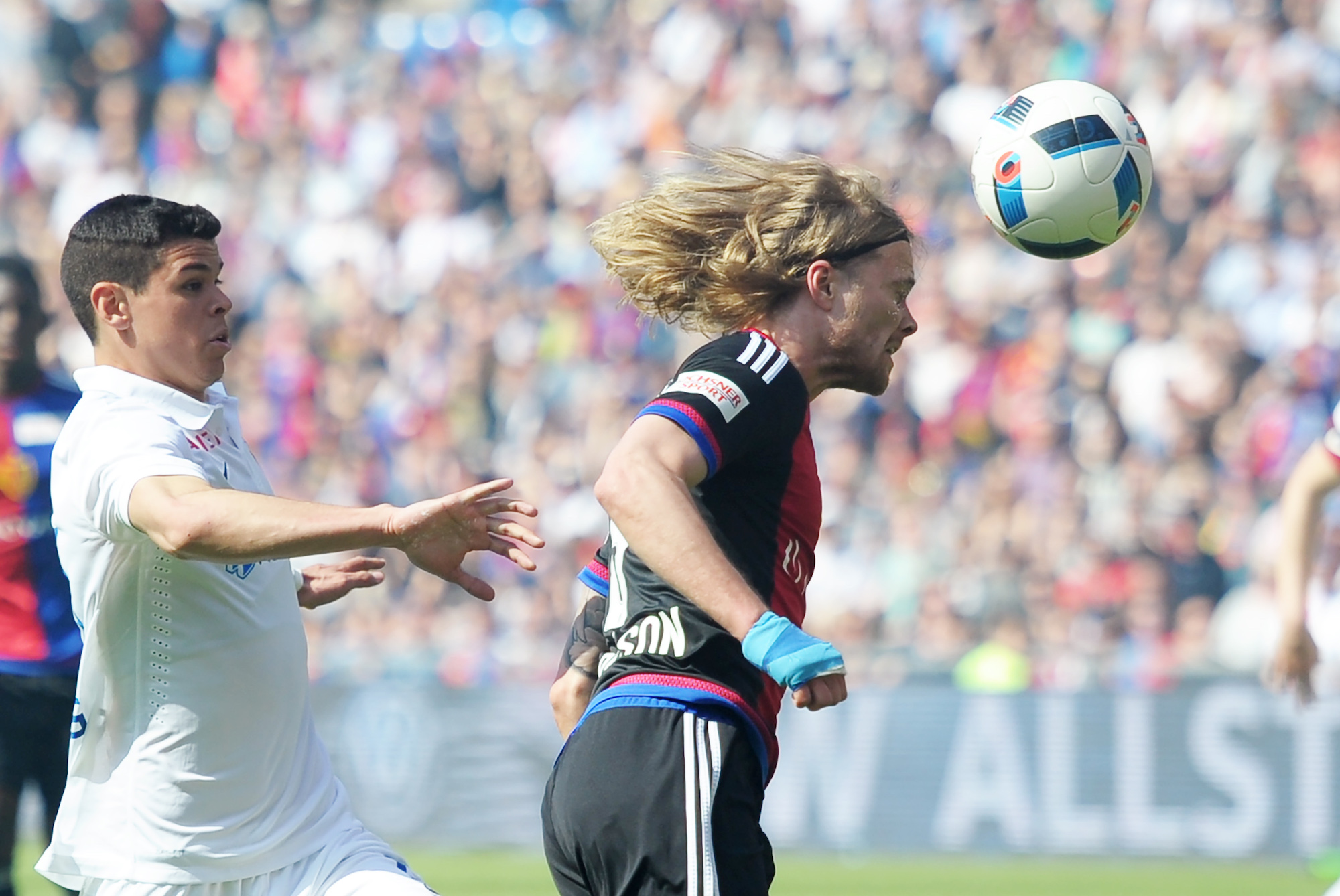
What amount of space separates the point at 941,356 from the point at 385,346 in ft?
17.9

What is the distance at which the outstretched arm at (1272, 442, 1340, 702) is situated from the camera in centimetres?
561

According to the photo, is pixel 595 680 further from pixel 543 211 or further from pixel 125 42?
pixel 125 42

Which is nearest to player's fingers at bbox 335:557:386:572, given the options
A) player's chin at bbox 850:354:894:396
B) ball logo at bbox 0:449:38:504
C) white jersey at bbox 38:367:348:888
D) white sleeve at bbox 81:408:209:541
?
white jersey at bbox 38:367:348:888

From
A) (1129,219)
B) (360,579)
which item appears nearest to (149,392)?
(360,579)

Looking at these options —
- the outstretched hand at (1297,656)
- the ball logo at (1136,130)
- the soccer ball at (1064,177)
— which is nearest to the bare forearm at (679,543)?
the soccer ball at (1064,177)

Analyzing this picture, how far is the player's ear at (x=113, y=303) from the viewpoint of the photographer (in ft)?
13.8

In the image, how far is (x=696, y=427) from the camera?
3684 mm

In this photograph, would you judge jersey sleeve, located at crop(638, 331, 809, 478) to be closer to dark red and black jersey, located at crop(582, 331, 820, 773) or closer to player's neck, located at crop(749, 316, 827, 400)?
dark red and black jersey, located at crop(582, 331, 820, 773)

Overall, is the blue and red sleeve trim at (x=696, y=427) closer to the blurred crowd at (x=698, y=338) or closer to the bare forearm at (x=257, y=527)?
the bare forearm at (x=257, y=527)

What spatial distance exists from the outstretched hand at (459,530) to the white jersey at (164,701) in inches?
28.9

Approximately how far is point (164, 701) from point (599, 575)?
3.48ft

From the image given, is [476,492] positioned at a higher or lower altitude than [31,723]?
higher

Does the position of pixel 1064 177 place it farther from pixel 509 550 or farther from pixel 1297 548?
pixel 509 550

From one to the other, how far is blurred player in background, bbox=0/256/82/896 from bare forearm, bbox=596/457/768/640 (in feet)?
11.3
